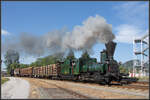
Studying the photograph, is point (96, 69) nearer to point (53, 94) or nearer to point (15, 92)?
point (53, 94)

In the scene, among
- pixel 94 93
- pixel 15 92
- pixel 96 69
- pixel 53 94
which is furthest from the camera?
pixel 96 69

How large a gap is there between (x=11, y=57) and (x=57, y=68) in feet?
324

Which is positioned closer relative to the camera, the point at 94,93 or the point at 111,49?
the point at 94,93

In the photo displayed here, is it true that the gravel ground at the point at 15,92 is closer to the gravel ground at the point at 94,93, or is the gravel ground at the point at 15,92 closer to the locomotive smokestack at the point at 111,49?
the gravel ground at the point at 94,93

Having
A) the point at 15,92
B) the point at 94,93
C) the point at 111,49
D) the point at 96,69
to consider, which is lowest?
the point at 15,92

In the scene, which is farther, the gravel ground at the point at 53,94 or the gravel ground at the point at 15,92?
the gravel ground at the point at 15,92

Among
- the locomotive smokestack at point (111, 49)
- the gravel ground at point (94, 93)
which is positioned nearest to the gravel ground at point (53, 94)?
the gravel ground at point (94, 93)

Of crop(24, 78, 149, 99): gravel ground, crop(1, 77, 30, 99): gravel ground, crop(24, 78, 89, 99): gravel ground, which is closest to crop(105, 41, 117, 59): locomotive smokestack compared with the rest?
crop(24, 78, 149, 99): gravel ground

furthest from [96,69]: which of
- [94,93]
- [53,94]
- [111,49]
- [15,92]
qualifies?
[15,92]

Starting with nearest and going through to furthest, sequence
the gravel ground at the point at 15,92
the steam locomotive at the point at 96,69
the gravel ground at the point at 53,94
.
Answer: the gravel ground at the point at 53,94
the gravel ground at the point at 15,92
the steam locomotive at the point at 96,69

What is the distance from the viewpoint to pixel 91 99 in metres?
10.2

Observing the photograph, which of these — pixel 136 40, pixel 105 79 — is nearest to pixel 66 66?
pixel 105 79

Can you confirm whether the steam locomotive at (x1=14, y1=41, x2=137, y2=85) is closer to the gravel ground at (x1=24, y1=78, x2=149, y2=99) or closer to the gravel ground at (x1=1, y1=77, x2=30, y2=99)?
the gravel ground at (x1=24, y1=78, x2=149, y2=99)

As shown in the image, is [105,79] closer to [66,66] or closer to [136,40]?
[66,66]
